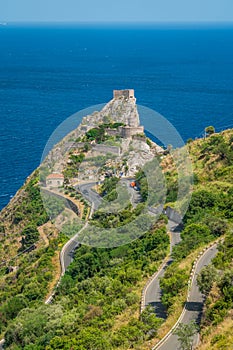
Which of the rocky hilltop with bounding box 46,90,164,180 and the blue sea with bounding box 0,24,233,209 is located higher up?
the blue sea with bounding box 0,24,233,209

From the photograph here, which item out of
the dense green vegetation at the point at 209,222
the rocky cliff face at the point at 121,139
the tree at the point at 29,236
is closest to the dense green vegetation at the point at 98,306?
the dense green vegetation at the point at 209,222

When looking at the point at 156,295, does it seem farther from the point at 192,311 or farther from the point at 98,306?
the point at 192,311

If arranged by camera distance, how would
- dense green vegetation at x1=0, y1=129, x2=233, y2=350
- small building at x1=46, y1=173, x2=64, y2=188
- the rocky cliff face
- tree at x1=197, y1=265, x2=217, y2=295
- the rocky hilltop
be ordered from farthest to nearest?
the rocky cliff face < the rocky hilltop < small building at x1=46, y1=173, x2=64, y2=188 < tree at x1=197, y1=265, x2=217, y2=295 < dense green vegetation at x1=0, y1=129, x2=233, y2=350

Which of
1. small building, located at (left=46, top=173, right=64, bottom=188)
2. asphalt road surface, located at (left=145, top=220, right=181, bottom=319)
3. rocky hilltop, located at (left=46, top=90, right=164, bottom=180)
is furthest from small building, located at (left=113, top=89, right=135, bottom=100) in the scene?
asphalt road surface, located at (left=145, top=220, right=181, bottom=319)

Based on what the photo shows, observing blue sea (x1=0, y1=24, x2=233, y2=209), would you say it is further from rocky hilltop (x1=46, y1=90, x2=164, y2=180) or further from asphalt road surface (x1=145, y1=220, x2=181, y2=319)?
asphalt road surface (x1=145, y1=220, x2=181, y2=319)

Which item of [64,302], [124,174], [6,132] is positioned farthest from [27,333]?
[6,132]

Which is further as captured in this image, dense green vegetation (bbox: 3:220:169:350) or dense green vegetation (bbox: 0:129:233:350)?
dense green vegetation (bbox: 0:129:233:350)

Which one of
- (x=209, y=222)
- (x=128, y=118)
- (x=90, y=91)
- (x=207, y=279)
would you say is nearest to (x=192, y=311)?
(x=207, y=279)

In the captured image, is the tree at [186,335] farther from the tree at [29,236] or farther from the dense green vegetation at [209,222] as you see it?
the tree at [29,236]

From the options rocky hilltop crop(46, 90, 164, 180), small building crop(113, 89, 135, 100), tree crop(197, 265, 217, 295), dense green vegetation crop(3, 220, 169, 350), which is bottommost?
dense green vegetation crop(3, 220, 169, 350)

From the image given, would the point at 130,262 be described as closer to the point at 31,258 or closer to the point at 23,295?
the point at 23,295
